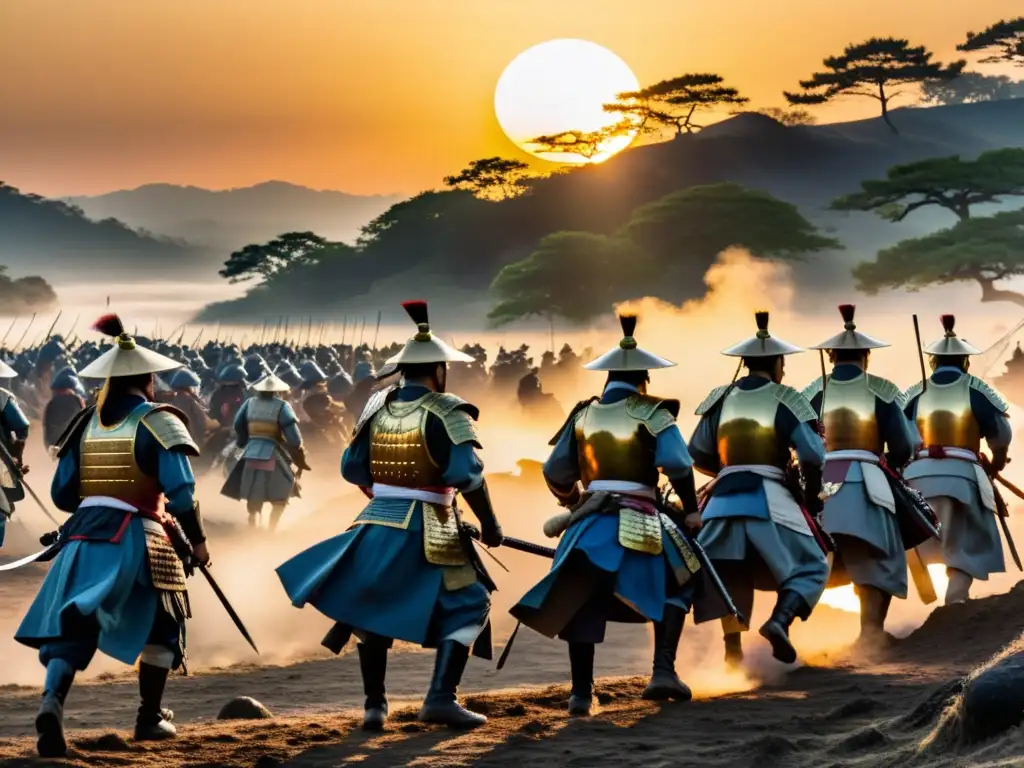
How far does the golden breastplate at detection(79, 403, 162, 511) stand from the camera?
24.3 ft

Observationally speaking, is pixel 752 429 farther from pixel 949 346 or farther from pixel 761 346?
pixel 949 346

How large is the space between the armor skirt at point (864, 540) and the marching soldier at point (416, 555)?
2.76 metres

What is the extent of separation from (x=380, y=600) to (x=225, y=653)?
4.11 meters

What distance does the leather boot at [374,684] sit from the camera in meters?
7.75

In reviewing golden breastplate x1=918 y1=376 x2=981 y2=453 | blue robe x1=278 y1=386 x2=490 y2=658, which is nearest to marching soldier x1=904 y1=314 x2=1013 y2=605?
golden breastplate x1=918 y1=376 x2=981 y2=453

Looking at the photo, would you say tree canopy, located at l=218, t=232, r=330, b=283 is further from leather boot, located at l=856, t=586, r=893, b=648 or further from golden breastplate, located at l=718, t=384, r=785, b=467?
golden breastplate, located at l=718, t=384, r=785, b=467

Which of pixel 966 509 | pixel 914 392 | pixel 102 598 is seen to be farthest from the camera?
pixel 914 392

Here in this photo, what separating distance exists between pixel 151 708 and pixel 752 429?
3402 mm

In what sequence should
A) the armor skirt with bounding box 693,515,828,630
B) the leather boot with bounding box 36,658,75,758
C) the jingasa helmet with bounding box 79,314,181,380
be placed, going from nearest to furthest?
the leather boot with bounding box 36,658,75,758 → the jingasa helmet with bounding box 79,314,181,380 → the armor skirt with bounding box 693,515,828,630

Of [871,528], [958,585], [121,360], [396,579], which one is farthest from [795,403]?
[121,360]

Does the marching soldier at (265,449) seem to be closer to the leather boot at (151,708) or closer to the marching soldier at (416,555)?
the marching soldier at (416,555)

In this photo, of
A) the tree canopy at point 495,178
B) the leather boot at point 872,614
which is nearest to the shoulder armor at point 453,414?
the leather boot at point 872,614

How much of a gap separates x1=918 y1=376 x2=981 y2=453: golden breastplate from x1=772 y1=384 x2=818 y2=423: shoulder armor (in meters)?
2.68

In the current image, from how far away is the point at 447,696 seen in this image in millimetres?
7727
